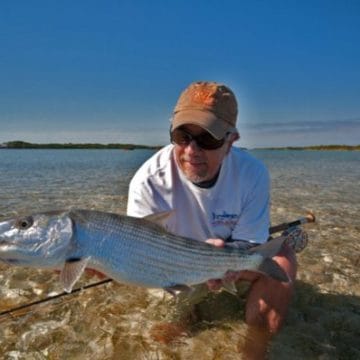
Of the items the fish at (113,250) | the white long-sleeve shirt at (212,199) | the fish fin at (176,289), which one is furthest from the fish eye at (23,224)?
the white long-sleeve shirt at (212,199)

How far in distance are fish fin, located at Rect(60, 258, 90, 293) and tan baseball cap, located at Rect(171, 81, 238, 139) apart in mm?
1493

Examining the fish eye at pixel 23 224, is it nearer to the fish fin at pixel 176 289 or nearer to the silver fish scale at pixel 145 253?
the silver fish scale at pixel 145 253

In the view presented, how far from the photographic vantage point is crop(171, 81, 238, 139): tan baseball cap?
3723 mm

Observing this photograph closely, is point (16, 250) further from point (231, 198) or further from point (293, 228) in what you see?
point (293, 228)

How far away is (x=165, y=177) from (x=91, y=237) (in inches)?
49.4

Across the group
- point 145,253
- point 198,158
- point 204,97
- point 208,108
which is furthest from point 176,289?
point 204,97

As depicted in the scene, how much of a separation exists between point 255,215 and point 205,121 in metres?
1.06

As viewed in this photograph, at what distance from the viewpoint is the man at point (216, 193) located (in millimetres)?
3889

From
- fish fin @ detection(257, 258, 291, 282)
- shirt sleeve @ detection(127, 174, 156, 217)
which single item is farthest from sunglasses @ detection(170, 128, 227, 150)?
fish fin @ detection(257, 258, 291, 282)

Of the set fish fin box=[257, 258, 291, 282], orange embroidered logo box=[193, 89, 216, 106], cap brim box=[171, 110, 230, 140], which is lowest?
fish fin box=[257, 258, 291, 282]

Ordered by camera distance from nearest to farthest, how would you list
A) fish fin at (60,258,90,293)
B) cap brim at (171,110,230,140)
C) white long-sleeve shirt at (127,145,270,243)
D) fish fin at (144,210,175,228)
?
fish fin at (60,258,90,293)
fish fin at (144,210,175,228)
cap brim at (171,110,230,140)
white long-sleeve shirt at (127,145,270,243)

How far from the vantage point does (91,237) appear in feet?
9.65

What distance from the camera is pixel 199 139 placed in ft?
12.4

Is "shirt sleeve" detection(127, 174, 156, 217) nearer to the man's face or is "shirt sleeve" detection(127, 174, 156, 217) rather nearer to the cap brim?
the man's face
